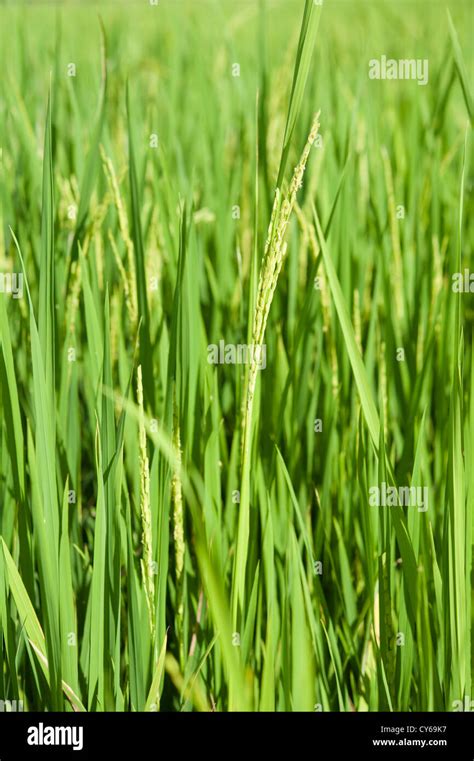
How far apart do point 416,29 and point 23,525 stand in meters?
2.28

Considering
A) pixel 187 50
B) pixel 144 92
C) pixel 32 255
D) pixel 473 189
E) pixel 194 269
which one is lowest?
pixel 194 269

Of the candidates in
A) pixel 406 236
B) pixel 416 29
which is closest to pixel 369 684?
pixel 406 236

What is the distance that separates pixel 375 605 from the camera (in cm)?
65

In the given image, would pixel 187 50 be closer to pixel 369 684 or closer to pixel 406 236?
pixel 406 236

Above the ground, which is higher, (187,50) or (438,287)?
(187,50)

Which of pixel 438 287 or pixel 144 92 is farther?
pixel 144 92

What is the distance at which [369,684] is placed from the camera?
622 mm

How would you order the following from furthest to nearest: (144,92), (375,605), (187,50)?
(187,50)
(144,92)
(375,605)

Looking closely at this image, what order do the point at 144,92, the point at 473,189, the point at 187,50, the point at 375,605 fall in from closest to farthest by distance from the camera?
the point at 375,605
the point at 473,189
the point at 144,92
the point at 187,50
